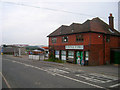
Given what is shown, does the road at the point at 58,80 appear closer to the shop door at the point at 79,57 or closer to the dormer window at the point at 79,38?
the shop door at the point at 79,57

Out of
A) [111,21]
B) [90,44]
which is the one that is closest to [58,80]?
[90,44]

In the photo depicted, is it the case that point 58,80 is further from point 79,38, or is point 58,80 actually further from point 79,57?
point 79,38

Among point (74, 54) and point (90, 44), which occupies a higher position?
point (90, 44)

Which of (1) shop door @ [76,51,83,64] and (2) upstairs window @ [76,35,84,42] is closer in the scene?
(1) shop door @ [76,51,83,64]

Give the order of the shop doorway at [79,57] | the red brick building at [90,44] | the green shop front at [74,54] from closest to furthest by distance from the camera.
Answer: the red brick building at [90,44] → the green shop front at [74,54] → the shop doorway at [79,57]

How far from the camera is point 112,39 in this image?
22.4 metres

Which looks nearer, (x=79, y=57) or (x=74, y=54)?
(x=79, y=57)

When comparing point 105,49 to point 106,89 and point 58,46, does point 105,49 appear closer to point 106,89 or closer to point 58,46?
point 58,46

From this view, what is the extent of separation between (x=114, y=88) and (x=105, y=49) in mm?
13687

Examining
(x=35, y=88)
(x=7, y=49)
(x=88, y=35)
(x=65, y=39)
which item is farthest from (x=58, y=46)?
(x=7, y=49)

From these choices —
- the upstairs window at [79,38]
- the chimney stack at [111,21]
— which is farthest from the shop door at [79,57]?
the chimney stack at [111,21]

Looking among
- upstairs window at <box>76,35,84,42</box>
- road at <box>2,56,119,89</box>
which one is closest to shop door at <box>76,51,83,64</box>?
upstairs window at <box>76,35,84,42</box>

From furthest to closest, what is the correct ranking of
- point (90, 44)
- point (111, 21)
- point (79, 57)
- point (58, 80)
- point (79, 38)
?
point (111, 21) < point (79, 38) < point (79, 57) < point (90, 44) < point (58, 80)

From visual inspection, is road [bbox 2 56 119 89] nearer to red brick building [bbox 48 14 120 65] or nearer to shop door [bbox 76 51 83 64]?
red brick building [bbox 48 14 120 65]
